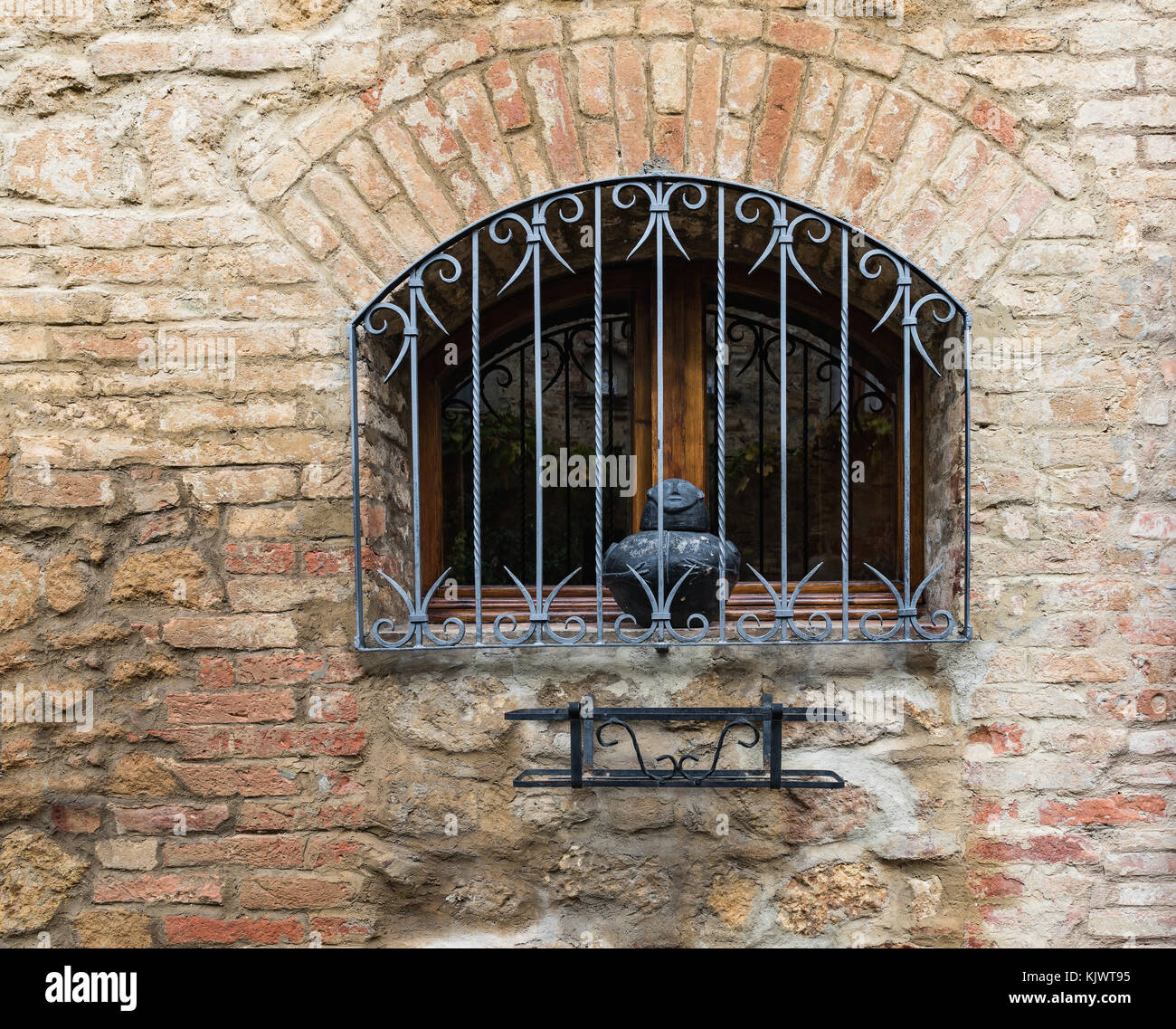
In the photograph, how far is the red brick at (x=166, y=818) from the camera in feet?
6.97

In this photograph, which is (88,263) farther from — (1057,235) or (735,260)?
(1057,235)

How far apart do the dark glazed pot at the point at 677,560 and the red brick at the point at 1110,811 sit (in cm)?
94

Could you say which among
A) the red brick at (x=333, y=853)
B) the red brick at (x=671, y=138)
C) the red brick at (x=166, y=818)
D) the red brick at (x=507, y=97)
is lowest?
the red brick at (x=333, y=853)

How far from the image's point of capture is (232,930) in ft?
6.97

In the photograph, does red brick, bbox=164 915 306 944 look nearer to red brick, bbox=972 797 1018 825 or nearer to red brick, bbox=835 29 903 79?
red brick, bbox=972 797 1018 825

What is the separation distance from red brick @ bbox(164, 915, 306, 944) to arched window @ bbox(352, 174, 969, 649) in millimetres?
733

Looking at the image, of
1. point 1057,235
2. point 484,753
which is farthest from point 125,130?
point 1057,235

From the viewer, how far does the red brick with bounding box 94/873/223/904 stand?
6.97 feet

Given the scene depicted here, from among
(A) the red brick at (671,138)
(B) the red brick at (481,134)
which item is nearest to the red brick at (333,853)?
(B) the red brick at (481,134)

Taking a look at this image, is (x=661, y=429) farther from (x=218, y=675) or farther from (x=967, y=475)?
(x=218, y=675)

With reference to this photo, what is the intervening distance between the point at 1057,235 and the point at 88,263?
234cm

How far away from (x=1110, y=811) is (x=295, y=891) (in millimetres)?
1953

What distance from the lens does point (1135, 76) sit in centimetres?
208

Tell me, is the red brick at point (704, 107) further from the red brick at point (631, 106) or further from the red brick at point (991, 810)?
the red brick at point (991, 810)
